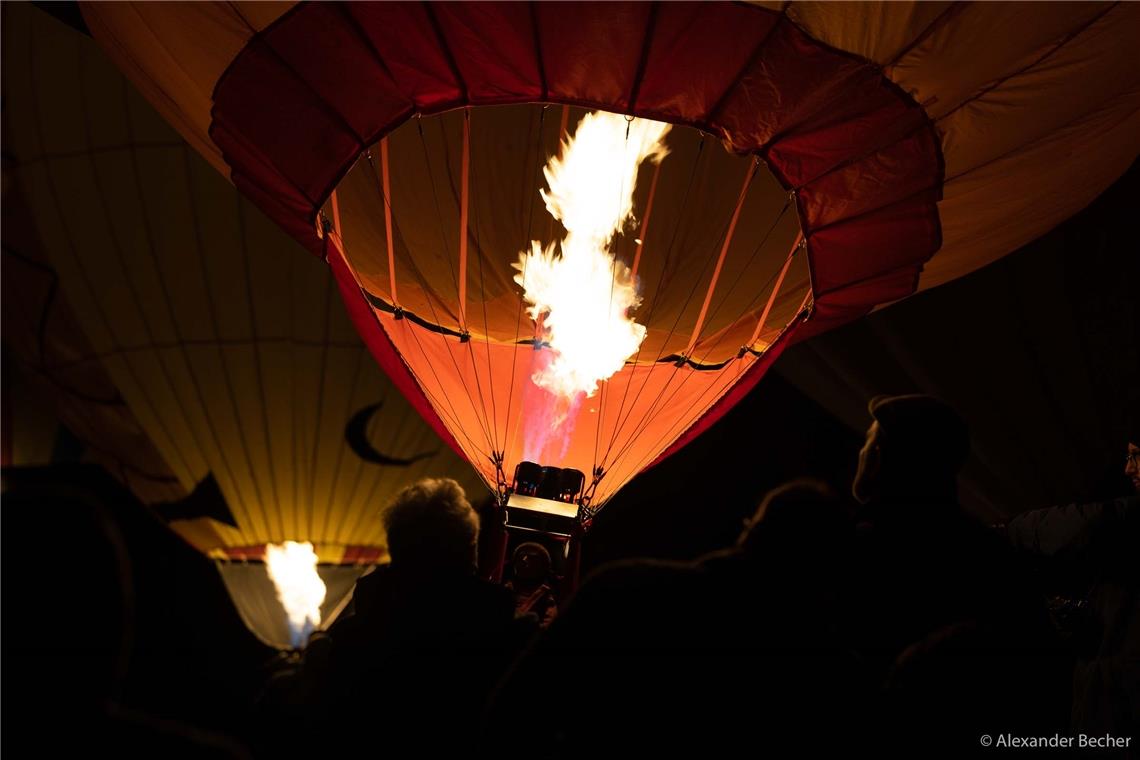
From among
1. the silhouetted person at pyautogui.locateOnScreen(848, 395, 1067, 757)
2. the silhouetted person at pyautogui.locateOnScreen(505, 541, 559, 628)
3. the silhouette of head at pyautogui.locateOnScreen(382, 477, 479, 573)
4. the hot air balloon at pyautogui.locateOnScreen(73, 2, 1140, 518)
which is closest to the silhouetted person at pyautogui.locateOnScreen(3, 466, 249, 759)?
the silhouette of head at pyautogui.locateOnScreen(382, 477, 479, 573)

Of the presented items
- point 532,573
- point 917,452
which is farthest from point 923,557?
point 532,573

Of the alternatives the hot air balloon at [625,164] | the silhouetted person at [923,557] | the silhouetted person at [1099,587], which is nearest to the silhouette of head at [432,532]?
the silhouetted person at [923,557]

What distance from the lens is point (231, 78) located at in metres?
2.04

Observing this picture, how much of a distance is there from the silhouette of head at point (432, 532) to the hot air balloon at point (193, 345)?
2.79 meters

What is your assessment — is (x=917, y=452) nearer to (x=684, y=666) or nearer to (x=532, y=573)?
(x=684, y=666)

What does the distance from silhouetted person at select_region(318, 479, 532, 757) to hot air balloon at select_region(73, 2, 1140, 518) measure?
1.15m

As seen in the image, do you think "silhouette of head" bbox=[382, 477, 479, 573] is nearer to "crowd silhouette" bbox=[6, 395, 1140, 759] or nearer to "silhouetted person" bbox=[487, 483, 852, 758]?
"crowd silhouette" bbox=[6, 395, 1140, 759]

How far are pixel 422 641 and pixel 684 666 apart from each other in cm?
33

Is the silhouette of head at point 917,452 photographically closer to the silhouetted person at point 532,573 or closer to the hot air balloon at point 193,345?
the silhouetted person at point 532,573

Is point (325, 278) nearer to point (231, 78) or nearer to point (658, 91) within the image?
point (231, 78)

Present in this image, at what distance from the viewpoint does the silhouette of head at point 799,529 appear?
0.83m

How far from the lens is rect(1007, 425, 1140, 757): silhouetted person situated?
3.99ft

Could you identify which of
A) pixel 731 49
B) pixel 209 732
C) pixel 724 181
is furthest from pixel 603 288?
pixel 209 732

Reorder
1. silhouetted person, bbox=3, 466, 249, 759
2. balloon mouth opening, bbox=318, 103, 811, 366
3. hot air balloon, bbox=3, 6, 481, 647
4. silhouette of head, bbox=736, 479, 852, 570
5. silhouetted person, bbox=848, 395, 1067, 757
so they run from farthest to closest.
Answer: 1. hot air balloon, bbox=3, 6, 481, 647
2. balloon mouth opening, bbox=318, 103, 811, 366
3. silhouetted person, bbox=848, 395, 1067, 757
4. silhouette of head, bbox=736, 479, 852, 570
5. silhouetted person, bbox=3, 466, 249, 759
